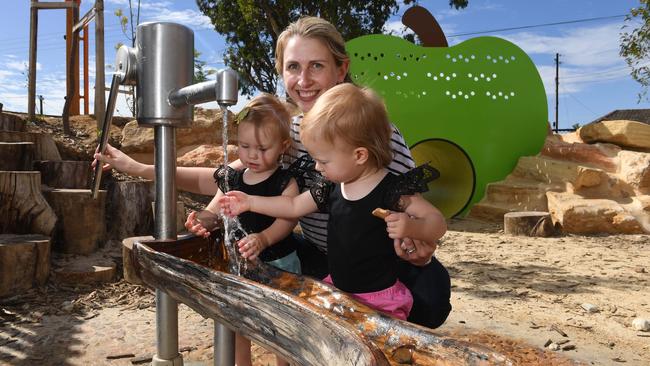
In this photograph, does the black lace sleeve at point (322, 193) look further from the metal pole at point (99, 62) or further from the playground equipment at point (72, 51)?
the playground equipment at point (72, 51)

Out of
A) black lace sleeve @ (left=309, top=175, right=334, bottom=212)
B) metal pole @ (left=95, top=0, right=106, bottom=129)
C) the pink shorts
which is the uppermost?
metal pole @ (left=95, top=0, right=106, bottom=129)

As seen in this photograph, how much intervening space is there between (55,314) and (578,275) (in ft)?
12.5

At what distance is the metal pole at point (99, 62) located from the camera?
24.8 ft

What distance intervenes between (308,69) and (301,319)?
1.05 m

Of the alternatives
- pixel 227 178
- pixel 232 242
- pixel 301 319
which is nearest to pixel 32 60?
pixel 227 178

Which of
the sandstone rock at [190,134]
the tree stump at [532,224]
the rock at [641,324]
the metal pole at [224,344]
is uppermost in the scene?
the sandstone rock at [190,134]

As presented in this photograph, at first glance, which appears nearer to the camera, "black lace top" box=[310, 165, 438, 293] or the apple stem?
"black lace top" box=[310, 165, 438, 293]

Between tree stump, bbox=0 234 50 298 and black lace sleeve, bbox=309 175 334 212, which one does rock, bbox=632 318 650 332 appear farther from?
tree stump, bbox=0 234 50 298

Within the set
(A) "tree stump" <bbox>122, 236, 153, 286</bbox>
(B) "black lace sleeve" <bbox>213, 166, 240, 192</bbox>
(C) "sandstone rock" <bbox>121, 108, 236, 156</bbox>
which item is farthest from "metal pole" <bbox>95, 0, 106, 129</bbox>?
(A) "tree stump" <bbox>122, 236, 153, 286</bbox>

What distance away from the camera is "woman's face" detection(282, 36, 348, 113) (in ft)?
6.11

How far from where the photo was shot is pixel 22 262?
357cm

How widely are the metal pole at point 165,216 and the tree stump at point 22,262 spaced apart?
7.14 ft

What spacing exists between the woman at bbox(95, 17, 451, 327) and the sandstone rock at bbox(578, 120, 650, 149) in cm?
792

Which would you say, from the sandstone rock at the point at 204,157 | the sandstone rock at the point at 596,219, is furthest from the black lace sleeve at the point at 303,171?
the sandstone rock at the point at 596,219
